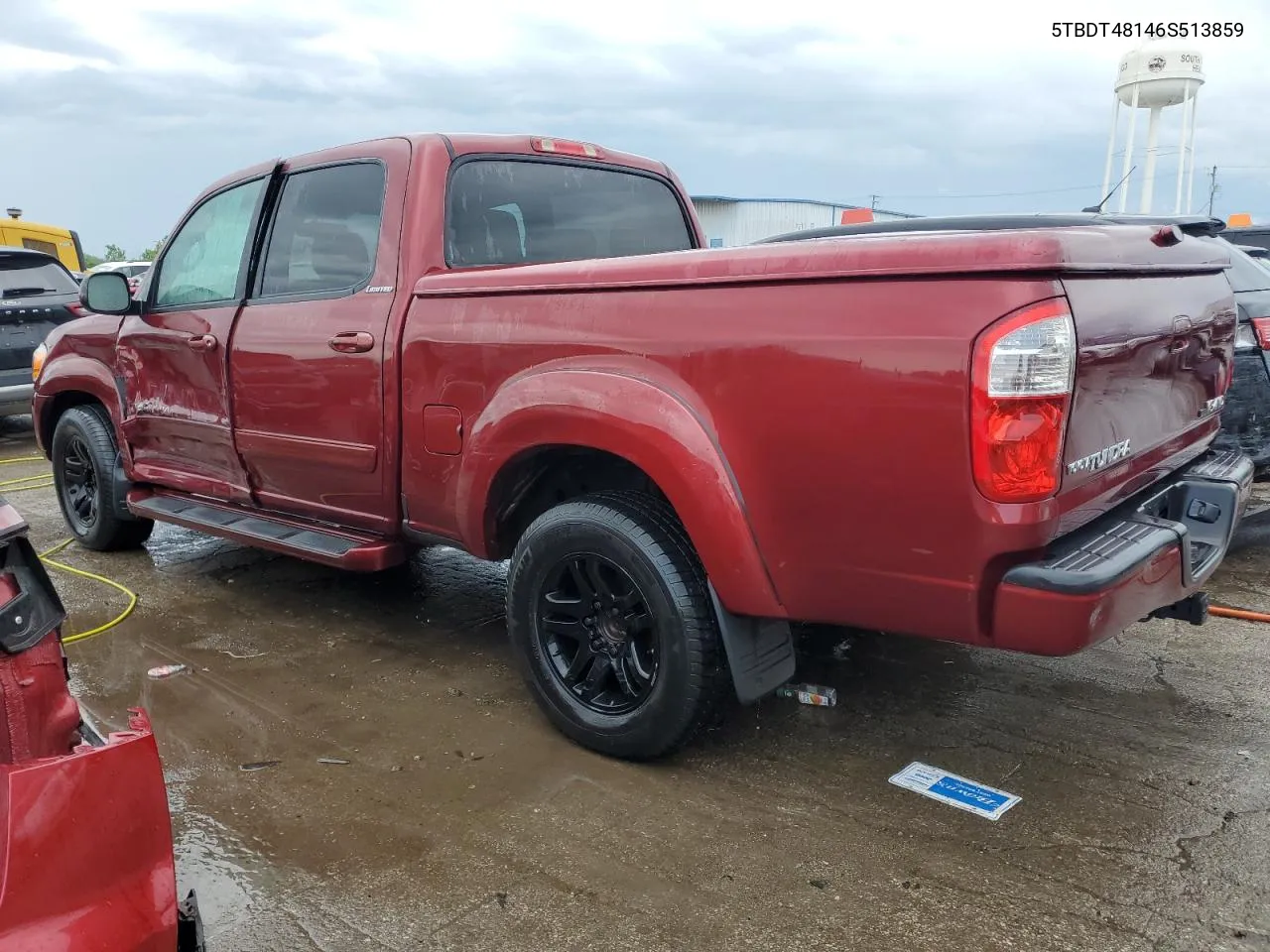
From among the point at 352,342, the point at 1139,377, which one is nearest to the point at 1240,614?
the point at 1139,377

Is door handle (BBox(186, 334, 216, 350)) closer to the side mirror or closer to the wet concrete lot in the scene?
the side mirror

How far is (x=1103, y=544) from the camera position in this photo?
2.37m

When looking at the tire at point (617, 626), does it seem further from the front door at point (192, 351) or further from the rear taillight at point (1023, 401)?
the front door at point (192, 351)

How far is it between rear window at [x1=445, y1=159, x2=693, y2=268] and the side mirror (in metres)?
1.87

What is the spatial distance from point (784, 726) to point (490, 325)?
161 cm

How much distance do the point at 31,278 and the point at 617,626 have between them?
339 inches

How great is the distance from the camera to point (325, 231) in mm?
3844

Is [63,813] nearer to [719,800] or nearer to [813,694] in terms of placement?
[719,800]

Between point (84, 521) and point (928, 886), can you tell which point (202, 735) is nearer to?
point (928, 886)

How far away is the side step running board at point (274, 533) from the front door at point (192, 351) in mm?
85

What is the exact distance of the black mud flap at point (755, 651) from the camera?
2.71 meters

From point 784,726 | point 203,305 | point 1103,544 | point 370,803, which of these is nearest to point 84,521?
point 203,305

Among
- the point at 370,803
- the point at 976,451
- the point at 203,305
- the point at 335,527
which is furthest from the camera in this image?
the point at 203,305

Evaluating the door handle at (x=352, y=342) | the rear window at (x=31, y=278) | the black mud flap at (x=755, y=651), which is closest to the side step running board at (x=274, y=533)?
the door handle at (x=352, y=342)
